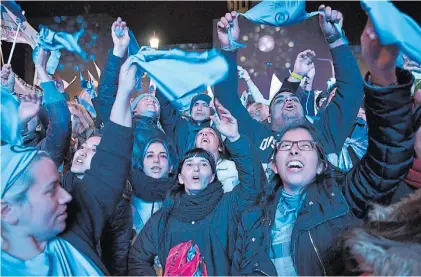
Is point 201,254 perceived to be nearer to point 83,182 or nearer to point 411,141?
point 83,182

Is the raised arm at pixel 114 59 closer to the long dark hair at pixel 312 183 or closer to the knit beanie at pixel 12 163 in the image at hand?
the long dark hair at pixel 312 183

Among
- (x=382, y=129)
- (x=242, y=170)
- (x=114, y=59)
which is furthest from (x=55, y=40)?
(x=382, y=129)

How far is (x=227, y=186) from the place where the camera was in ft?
9.45

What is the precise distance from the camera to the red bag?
7.18ft

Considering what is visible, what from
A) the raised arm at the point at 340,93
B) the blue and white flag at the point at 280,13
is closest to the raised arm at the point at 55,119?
the blue and white flag at the point at 280,13

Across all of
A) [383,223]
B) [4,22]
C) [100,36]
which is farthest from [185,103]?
[100,36]

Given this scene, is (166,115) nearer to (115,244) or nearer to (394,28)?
(115,244)

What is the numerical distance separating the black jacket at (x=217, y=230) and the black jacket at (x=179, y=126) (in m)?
0.84

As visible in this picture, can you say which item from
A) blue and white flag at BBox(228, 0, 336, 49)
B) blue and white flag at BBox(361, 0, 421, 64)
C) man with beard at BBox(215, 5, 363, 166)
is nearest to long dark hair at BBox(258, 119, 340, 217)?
man with beard at BBox(215, 5, 363, 166)

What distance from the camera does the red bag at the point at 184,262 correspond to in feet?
7.18

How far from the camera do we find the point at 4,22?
3.45 m

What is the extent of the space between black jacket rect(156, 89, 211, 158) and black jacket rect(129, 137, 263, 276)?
33.3 inches

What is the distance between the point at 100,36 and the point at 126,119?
21.0 ft

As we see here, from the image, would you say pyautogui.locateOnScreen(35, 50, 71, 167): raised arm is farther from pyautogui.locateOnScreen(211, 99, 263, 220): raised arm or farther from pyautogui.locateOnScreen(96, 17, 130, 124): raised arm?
pyautogui.locateOnScreen(211, 99, 263, 220): raised arm
